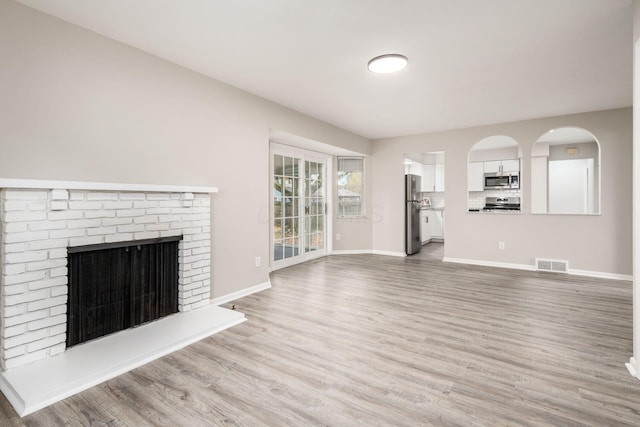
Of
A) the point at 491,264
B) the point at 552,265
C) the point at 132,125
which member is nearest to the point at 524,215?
the point at 552,265

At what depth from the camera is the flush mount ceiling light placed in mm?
2766

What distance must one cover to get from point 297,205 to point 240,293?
2.20 metres

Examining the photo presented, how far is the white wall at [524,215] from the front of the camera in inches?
173

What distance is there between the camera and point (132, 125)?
263 cm

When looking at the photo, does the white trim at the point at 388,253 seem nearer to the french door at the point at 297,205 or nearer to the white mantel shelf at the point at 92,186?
the french door at the point at 297,205

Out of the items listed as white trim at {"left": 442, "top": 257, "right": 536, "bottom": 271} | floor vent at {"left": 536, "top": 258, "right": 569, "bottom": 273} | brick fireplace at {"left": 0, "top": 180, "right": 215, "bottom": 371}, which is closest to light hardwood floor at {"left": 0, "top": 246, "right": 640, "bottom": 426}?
brick fireplace at {"left": 0, "top": 180, "right": 215, "bottom": 371}

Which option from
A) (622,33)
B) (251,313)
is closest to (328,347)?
(251,313)

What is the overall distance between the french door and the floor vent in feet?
12.3

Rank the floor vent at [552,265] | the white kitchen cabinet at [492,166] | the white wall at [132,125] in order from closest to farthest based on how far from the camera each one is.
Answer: the white wall at [132,125]
the floor vent at [552,265]
the white kitchen cabinet at [492,166]

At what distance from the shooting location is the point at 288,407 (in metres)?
1.67

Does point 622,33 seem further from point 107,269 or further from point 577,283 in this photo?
point 107,269

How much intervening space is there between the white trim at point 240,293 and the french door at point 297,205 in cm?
101

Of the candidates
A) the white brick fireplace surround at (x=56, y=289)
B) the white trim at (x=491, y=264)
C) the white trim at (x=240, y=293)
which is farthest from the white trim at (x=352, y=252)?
the white brick fireplace surround at (x=56, y=289)

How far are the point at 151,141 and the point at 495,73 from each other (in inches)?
137
